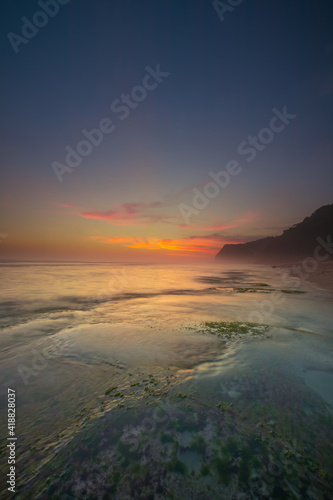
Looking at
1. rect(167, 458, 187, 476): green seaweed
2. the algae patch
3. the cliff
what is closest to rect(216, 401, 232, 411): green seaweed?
rect(167, 458, 187, 476): green seaweed

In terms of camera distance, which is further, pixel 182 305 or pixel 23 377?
pixel 182 305

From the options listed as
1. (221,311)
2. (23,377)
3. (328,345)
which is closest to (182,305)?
(221,311)

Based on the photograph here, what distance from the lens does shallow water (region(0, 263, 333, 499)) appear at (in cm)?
274

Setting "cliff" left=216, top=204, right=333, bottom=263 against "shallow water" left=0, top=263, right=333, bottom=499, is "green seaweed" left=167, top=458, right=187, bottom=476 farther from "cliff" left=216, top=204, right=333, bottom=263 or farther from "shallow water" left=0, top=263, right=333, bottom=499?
"cliff" left=216, top=204, right=333, bottom=263

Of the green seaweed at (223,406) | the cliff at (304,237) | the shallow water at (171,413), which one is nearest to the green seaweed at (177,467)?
the shallow water at (171,413)

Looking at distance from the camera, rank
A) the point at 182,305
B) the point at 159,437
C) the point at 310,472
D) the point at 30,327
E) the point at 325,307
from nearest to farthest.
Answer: the point at 310,472 → the point at 159,437 → the point at 30,327 → the point at 325,307 → the point at 182,305

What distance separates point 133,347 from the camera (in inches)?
267

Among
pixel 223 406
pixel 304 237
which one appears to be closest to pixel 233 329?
pixel 223 406

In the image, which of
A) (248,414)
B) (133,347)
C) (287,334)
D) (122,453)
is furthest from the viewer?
(287,334)

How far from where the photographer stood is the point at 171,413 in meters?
3.86

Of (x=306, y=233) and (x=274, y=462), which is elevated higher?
(x=306, y=233)

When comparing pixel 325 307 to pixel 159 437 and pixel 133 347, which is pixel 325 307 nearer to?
pixel 133 347

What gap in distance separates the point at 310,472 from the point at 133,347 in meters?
5.07

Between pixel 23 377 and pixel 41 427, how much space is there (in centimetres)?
213
